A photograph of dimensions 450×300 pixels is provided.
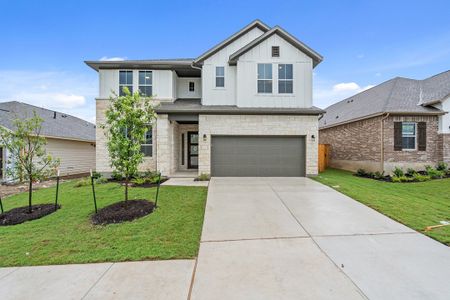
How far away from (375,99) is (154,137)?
15052 mm

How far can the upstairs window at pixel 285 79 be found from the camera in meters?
11.0

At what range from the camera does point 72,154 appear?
14.9 metres

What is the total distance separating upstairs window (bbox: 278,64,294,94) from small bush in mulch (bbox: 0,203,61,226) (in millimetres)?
10783

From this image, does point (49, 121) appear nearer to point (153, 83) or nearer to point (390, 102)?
point (153, 83)

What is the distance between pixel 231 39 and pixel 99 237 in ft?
37.1

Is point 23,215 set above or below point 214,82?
below

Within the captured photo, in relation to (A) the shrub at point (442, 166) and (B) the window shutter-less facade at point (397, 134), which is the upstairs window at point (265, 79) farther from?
(A) the shrub at point (442, 166)

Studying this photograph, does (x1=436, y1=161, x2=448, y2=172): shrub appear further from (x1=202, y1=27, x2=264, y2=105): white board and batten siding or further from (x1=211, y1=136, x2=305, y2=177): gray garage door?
(x1=202, y1=27, x2=264, y2=105): white board and batten siding

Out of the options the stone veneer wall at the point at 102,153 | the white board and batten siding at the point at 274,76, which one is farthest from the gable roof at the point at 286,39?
the stone veneer wall at the point at 102,153

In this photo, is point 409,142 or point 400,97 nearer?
point 409,142

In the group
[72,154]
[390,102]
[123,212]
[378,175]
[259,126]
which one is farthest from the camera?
[72,154]

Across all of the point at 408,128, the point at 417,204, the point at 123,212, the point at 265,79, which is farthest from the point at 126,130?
the point at 408,128

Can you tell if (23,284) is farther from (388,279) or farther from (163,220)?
(388,279)

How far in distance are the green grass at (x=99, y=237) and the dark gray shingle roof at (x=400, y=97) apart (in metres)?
12.8
